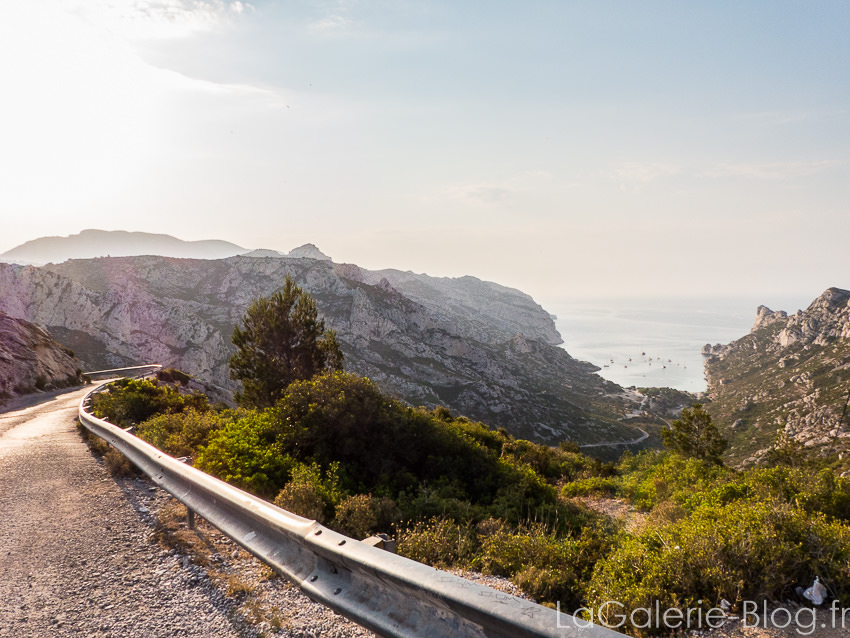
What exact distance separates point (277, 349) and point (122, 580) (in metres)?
17.1

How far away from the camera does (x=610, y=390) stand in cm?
18525

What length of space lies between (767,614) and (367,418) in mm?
7734

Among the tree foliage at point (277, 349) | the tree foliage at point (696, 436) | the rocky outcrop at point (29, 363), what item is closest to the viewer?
the tree foliage at point (277, 349)

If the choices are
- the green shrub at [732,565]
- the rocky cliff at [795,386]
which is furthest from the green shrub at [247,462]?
the rocky cliff at [795,386]

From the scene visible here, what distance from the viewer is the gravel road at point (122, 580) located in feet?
9.40

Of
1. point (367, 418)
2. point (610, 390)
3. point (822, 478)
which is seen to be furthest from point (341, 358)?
point (610, 390)

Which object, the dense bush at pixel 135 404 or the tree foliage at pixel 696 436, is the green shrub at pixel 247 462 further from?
the tree foliage at pixel 696 436

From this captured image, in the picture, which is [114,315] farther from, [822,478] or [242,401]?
[822,478]

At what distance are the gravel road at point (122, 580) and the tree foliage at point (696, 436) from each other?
35.5 m

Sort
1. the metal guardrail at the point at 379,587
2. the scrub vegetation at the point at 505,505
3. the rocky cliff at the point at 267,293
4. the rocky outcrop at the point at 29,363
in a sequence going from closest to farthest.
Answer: the metal guardrail at the point at 379,587 < the scrub vegetation at the point at 505,505 < the rocky outcrop at the point at 29,363 < the rocky cliff at the point at 267,293

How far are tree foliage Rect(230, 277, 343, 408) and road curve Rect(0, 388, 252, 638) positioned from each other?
39.8 feet

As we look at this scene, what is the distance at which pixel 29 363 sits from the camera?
1201 inches

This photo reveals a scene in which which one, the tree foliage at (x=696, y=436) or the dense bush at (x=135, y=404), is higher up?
the dense bush at (x=135, y=404)

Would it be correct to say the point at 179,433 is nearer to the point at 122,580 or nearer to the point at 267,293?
the point at 122,580
